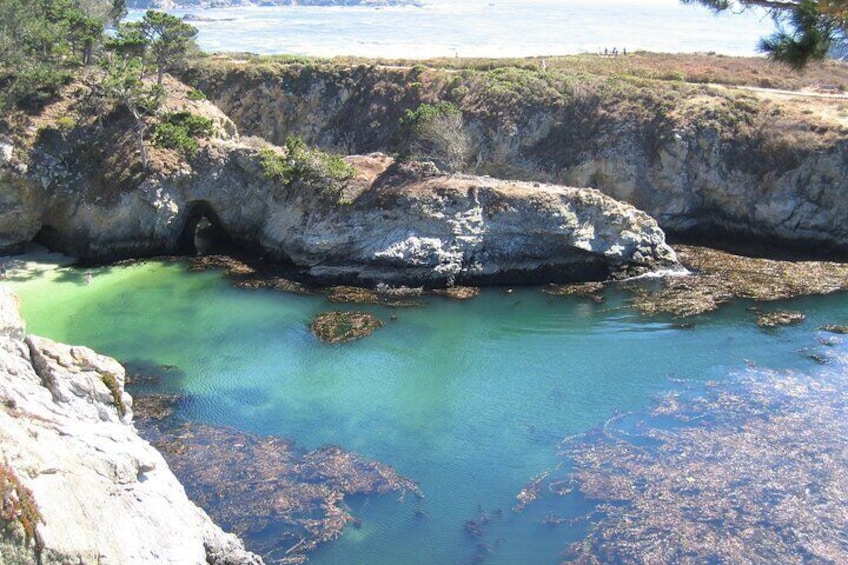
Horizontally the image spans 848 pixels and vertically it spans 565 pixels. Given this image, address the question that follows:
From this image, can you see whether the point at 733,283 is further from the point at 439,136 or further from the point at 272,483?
the point at 272,483

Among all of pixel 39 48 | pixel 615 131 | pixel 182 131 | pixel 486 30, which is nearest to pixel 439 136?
pixel 615 131

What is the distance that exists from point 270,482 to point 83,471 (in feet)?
29.3

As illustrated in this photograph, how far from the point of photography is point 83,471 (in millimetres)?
15250

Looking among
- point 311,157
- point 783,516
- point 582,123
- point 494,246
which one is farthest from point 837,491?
point 582,123

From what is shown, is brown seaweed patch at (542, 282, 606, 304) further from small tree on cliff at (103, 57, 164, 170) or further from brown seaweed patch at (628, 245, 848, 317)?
small tree on cliff at (103, 57, 164, 170)

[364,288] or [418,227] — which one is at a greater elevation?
[418,227]

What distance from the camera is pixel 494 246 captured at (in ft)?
132

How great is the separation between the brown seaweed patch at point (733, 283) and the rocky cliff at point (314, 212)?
7.25 feet

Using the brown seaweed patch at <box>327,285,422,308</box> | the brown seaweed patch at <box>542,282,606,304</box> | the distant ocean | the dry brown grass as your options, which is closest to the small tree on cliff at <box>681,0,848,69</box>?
the brown seaweed patch at <box>542,282,606,304</box>

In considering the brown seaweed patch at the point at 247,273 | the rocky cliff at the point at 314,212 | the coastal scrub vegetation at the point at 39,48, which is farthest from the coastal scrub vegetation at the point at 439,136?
the coastal scrub vegetation at the point at 39,48

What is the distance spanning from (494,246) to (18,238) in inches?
1056

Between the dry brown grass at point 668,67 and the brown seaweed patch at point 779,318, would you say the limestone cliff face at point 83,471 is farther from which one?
the dry brown grass at point 668,67

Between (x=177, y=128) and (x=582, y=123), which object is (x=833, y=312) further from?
(x=177, y=128)

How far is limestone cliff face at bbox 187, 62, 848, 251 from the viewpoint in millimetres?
44938
